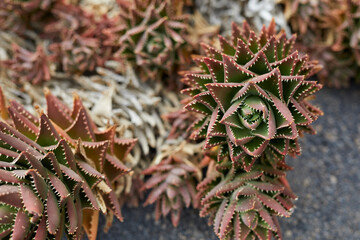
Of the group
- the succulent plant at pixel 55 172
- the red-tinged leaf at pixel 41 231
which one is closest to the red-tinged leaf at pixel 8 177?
the succulent plant at pixel 55 172

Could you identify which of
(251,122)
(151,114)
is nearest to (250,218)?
(251,122)

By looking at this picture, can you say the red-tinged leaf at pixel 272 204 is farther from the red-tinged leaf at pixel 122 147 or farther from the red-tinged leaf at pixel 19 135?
the red-tinged leaf at pixel 19 135

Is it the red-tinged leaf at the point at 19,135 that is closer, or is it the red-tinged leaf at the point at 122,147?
the red-tinged leaf at the point at 19,135

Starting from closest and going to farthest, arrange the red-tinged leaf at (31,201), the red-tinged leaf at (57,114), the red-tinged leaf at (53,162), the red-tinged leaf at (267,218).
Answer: the red-tinged leaf at (31,201)
the red-tinged leaf at (53,162)
the red-tinged leaf at (267,218)
the red-tinged leaf at (57,114)

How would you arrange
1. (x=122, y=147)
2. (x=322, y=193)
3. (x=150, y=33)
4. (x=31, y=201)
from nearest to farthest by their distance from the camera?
(x=31, y=201)
(x=122, y=147)
(x=150, y=33)
(x=322, y=193)

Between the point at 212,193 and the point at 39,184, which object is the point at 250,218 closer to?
the point at 212,193
